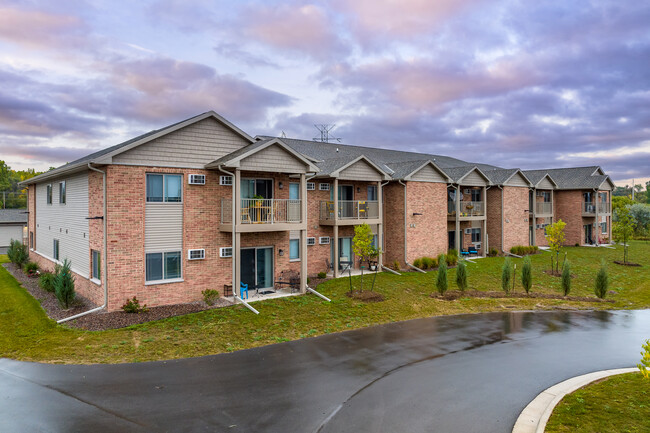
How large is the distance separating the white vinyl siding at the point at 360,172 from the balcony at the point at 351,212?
1.41 metres

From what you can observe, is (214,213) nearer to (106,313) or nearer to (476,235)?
(106,313)

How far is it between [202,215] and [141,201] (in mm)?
2388

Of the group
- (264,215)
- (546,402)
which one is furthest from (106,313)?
(546,402)

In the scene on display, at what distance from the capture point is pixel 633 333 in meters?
12.8

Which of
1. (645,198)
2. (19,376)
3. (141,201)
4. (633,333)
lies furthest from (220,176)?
(645,198)

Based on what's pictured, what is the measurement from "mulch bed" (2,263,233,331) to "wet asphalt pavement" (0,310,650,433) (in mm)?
2997

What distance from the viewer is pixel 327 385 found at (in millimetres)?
8500

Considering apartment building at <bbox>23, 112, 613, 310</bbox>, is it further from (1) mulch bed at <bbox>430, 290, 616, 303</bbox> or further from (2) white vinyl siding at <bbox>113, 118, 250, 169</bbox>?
(1) mulch bed at <bbox>430, 290, 616, 303</bbox>

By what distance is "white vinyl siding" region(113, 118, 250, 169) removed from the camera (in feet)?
47.0

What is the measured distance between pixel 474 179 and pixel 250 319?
22.6 m

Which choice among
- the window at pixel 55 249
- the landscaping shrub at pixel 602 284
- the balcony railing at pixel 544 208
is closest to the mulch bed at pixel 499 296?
the landscaping shrub at pixel 602 284

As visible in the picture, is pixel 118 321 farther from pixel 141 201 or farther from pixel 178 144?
pixel 178 144

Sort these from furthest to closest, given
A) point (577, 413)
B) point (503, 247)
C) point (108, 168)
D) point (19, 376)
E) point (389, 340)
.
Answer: point (503, 247)
point (108, 168)
point (389, 340)
point (19, 376)
point (577, 413)

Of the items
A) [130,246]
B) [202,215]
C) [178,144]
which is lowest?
[130,246]
